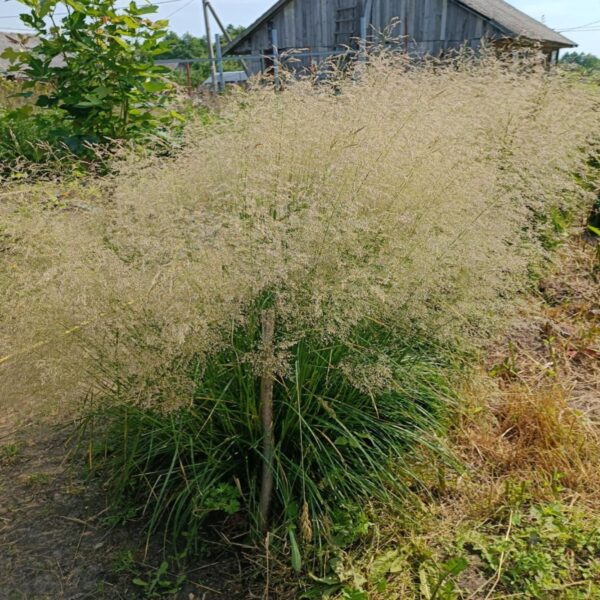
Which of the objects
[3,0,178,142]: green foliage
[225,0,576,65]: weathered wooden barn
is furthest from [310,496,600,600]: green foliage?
[225,0,576,65]: weathered wooden barn

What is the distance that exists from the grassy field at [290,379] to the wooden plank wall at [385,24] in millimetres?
9038

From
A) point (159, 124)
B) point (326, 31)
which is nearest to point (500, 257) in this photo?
point (159, 124)

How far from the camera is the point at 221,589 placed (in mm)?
1738

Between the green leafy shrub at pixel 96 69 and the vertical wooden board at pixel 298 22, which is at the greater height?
the vertical wooden board at pixel 298 22

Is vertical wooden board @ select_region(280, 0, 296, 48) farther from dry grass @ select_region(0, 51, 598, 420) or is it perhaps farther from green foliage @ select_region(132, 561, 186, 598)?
green foliage @ select_region(132, 561, 186, 598)

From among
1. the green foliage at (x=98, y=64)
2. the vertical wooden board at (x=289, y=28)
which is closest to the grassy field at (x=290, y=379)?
the green foliage at (x=98, y=64)

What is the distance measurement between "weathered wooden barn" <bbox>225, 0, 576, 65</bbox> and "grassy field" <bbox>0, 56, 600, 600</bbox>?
31.4 feet

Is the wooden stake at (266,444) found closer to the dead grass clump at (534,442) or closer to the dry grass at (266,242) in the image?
the dry grass at (266,242)

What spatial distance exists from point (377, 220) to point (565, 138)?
6.85ft

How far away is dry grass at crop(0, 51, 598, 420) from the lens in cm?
153

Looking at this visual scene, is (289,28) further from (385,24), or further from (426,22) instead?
(426,22)

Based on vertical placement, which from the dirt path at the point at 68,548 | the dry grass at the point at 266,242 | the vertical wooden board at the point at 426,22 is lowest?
the dirt path at the point at 68,548

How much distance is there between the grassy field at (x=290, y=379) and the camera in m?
1.59

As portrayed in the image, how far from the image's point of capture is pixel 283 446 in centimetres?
194
